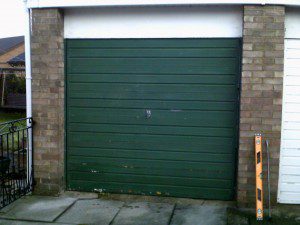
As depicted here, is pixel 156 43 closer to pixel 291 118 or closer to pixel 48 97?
pixel 48 97

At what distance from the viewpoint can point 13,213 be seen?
4.99 meters

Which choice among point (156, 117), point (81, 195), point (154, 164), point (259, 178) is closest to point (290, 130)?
point (259, 178)

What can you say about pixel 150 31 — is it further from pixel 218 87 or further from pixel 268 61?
pixel 268 61

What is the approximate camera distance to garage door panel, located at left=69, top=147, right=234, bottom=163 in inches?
212

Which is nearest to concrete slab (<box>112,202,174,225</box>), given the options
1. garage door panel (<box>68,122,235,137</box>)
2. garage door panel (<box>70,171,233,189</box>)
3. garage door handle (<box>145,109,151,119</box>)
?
garage door panel (<box>70,171,233,189</box>)

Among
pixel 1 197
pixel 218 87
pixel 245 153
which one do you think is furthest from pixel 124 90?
pixel 1 197

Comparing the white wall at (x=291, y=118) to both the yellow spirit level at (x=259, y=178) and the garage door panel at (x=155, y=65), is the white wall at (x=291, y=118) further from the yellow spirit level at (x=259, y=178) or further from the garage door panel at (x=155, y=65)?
the garage door panel at (x=155, y=65)

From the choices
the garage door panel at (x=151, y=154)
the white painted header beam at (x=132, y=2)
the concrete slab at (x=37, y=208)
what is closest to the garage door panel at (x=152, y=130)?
the garage door panel at (x=151, y=154)

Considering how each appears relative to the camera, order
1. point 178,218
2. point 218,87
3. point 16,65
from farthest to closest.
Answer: point 16,65
point 218,87
point 178,218

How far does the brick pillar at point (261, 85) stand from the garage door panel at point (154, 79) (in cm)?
36

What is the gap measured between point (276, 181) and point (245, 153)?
1.83 feet

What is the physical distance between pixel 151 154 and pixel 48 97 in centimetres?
171

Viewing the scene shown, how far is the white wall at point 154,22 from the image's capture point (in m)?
5.17

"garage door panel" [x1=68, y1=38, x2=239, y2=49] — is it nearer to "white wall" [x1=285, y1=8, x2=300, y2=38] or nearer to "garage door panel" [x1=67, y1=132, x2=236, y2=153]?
"white wall" [x1=285, y1=8, x2=300, y2=38]
